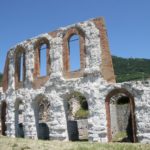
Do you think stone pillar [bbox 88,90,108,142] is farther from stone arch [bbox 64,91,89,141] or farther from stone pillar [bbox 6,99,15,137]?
stone pillar [bbox 6,99,15,137]

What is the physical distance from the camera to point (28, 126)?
1977 centimetres

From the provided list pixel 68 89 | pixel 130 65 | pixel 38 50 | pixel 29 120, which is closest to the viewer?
pixel 68 89

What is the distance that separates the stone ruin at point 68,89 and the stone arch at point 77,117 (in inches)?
3.1

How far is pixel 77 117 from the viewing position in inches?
1104

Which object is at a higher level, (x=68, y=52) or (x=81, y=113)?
(x=68, y=52)

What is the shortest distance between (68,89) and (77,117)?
10639mm

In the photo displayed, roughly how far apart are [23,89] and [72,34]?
4878 mm

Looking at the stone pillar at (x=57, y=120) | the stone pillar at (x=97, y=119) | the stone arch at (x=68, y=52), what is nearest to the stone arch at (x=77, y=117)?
the stone pillar at (x=57, y=120)

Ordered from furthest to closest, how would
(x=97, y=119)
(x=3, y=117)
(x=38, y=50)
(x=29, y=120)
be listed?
1. (x=3, y=117)
2. (x=38, y=50)
3. (x=29, y=120)
4. (x=97, y=119)

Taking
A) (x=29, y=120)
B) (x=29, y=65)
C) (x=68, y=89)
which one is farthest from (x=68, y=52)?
(x=29, y=120)

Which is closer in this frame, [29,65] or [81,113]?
[29,65]

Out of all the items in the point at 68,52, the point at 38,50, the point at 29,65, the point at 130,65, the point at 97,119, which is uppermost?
the point at 130,65

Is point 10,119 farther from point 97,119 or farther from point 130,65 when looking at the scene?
point 130,65

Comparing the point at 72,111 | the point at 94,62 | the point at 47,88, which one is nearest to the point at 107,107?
the point at 94,62
